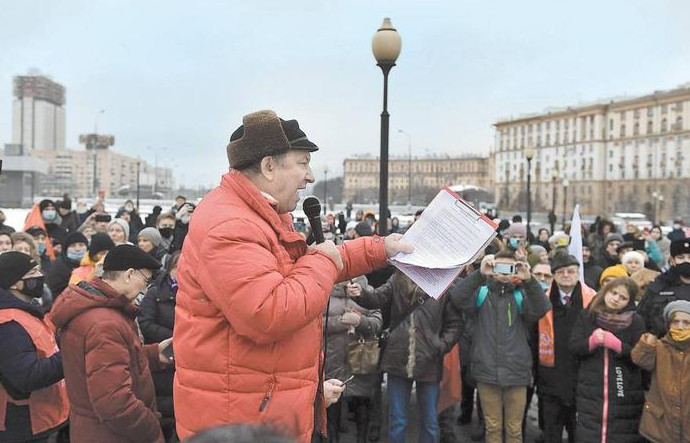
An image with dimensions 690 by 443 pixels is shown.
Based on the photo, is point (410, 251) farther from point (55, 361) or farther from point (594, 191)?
point (594, 191)

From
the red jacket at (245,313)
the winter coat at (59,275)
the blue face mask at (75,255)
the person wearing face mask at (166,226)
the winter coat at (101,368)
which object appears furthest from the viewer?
the person wearing face mask at (166,226)

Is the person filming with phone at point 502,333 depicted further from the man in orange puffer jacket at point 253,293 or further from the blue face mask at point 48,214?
the blue face mask at point 48,214

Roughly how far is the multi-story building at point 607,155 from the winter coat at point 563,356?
79054 mm

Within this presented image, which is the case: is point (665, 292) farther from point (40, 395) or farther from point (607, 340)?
point (40, 395)

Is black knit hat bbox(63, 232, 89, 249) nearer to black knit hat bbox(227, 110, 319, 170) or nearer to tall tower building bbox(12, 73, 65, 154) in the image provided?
black knit hat bbox(227, 110, 319, 170)

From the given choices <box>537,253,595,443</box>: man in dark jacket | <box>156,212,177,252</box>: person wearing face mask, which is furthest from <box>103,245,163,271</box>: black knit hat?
<box>156,212,177,252</box>: person wearing face mask

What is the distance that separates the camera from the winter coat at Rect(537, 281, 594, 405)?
568 centimetres

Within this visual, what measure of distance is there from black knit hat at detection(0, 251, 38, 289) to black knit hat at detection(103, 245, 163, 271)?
81cm

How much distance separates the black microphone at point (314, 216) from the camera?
2.74 meters

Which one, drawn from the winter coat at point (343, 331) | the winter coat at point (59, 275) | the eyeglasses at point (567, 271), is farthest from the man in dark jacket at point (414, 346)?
the winter coat at point (59, 275)

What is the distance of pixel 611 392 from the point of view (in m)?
5.02

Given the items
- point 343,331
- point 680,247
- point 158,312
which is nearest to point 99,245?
point 158,312

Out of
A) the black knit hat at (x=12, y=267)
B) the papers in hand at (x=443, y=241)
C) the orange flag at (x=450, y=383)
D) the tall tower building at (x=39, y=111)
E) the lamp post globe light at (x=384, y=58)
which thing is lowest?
the orange flag at (x=450, y=383)

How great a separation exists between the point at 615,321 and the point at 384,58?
12.3ft
